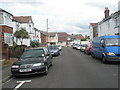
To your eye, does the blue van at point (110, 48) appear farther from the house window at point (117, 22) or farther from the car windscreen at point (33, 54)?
the house window at point (117, 22)

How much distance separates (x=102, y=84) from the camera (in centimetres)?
649

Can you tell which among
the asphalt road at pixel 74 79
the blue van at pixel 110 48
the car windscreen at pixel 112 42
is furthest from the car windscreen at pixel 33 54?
the car windscreen at pixel 112 42

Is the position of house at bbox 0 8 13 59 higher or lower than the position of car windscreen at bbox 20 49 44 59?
higher

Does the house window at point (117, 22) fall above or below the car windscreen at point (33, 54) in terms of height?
above

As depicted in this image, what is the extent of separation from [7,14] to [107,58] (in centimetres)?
1815

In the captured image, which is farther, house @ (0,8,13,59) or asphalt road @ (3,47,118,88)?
house @ (0,8,13,59)

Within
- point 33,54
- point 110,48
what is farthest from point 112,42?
point 33,54

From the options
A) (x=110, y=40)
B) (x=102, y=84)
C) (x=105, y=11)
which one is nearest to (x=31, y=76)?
(x=102, y=84)

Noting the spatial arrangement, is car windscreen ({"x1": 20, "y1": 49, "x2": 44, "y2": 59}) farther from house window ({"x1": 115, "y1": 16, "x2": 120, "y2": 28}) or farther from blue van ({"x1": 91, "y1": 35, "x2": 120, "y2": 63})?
house window ({"x1": 115, "y1": 16, "x2": 120, "y2": 28})

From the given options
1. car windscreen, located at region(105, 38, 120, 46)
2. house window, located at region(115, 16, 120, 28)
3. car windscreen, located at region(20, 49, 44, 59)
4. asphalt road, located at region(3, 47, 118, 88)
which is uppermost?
house window, located at region(115, 16, 120, 28)

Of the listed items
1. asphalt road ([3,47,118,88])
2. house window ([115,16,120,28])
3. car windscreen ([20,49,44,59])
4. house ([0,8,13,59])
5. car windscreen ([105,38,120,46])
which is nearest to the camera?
asphalt road ([3,47,118,88])

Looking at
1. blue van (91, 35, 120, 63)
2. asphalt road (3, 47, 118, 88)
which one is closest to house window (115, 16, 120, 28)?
blue van (91, 35, 120, 63)

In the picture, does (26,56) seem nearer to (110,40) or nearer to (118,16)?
(110,40)

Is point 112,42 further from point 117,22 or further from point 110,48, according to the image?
point 117,22
